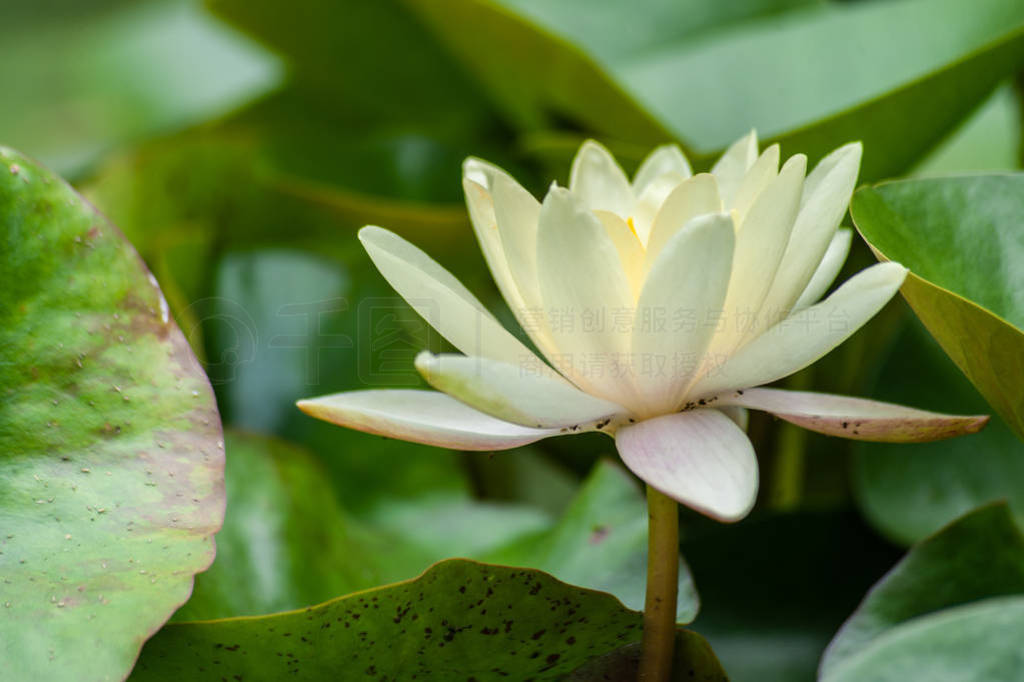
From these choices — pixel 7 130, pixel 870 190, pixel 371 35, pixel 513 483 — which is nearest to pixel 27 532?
pixel 870 190

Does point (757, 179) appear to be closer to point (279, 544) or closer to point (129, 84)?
point (279, 544)

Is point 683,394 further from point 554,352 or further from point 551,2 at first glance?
point 551,2

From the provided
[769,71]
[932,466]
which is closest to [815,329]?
[932,466]

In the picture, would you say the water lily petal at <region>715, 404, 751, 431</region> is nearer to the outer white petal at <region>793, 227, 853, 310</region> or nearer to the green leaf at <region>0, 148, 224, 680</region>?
the outer white petal at <region>793, 227, 853, 310</region>

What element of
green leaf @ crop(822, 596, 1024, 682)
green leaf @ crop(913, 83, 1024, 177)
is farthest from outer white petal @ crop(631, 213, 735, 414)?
green leaf @ crop(913, 83, 1024, 177)

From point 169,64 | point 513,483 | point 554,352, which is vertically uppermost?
point 169,64

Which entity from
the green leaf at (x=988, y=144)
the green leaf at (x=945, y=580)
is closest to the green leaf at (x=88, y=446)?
the green leaf at (x=945, y=580)

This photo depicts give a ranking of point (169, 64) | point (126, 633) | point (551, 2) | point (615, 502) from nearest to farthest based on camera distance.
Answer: point (126, 633), point (615, 502), point (551, 2), point (169, 64)

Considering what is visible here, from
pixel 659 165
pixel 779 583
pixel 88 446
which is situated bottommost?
pixel 779 583
